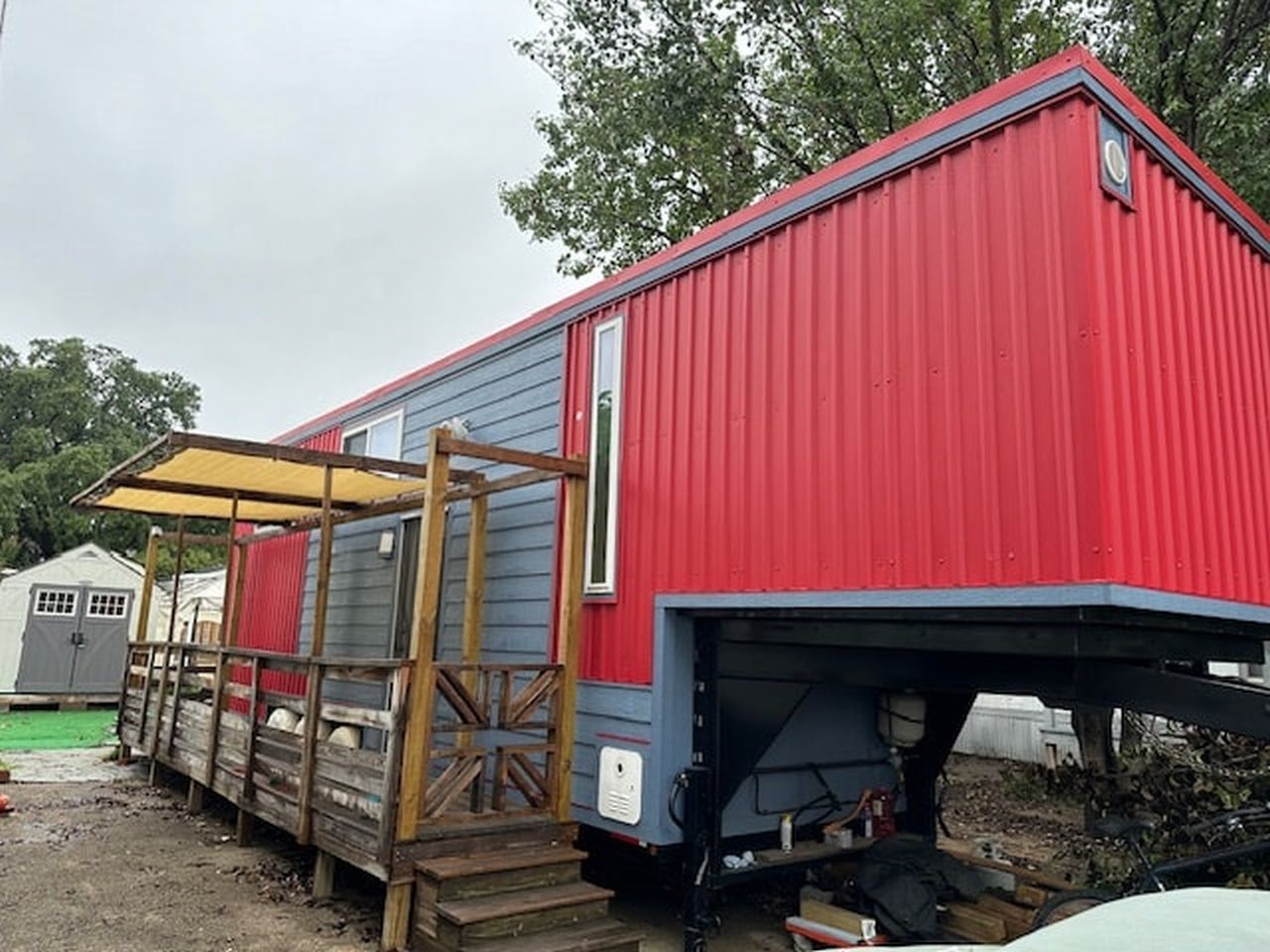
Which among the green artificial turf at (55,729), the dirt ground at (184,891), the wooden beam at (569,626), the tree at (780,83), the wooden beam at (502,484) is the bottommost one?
the green artificial turf at (55,729)

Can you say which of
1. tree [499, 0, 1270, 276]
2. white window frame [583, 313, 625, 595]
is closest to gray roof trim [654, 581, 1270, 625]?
white window frame [583, 313, 625, 595]

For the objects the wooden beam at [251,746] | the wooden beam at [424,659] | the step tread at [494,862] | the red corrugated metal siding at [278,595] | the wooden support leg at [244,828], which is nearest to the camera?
the step tread at [494,862]

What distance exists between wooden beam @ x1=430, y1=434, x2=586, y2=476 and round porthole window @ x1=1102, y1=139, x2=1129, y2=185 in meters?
2.95

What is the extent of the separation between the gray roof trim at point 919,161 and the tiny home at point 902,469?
1 cm

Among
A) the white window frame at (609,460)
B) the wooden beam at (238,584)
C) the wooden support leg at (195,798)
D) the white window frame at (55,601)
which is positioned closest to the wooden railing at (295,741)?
the wooden support leg at (195,798)

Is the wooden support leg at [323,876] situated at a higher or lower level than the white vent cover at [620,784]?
lower

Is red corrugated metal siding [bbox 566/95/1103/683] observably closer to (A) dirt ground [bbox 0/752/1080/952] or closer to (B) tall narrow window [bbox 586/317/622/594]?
(B) tall narrow window [bbox 586/317/622/594]

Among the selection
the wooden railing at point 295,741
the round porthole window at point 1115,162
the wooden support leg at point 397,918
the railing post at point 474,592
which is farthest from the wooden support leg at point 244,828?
the round porthole window at point 1115,162

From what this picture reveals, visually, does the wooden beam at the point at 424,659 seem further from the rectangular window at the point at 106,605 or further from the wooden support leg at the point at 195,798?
the rectangular window at the point at 106,605

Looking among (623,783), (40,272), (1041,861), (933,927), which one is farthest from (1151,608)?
(40,272)

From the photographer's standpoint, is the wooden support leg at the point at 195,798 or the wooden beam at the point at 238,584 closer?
the wooden support leg at the point at 195,798

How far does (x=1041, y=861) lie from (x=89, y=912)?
20.0 ft

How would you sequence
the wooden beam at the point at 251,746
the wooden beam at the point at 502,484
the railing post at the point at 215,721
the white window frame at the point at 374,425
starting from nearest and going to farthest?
the wooden beam at the point at 502,484 < the wooden beam at the point at 251,746 < the railing post at the point at 215,721 < the white window frame at the point at 374,425

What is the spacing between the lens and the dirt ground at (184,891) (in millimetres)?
4094
